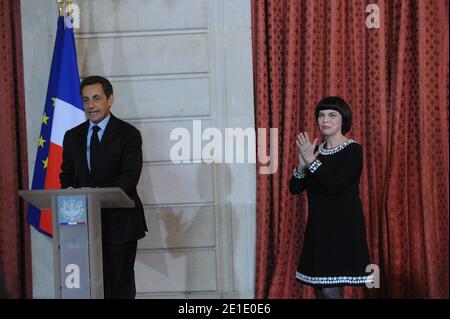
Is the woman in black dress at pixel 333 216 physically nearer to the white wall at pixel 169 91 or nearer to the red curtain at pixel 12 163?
the white wall at pixel 169 91

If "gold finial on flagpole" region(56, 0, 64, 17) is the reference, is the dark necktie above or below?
below

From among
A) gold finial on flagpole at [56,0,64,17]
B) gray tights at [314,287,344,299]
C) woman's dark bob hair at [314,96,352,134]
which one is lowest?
gray tights at [314,287,344,299]

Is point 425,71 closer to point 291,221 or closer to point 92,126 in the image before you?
point 291,221

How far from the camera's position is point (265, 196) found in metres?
4.33

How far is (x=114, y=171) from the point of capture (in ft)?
11.6

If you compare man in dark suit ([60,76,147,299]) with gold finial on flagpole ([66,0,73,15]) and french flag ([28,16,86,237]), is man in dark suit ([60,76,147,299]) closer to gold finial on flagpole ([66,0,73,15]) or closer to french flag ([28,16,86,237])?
french flag ([28,16,86,237])

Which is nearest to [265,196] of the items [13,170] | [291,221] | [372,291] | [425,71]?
[291,221]

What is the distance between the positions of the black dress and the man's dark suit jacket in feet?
2.92

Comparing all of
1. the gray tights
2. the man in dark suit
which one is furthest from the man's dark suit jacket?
the gray tights

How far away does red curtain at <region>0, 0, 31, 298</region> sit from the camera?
4.34 metres

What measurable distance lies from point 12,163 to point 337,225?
85.9 inches

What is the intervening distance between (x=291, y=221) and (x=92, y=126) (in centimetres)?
146

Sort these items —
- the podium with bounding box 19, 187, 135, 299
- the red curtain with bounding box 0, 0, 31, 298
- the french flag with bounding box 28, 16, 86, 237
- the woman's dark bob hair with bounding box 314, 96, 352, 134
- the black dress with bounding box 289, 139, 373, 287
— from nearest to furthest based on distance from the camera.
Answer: the podium with bounding box 19, 187, 135, 299
the black dress with bounding box 289, 139, 373, 287
the woman's dark bob hair with bounding box 314, 96, 352, 134
the french flag with bounding box 28, 16, 86, 237
the red curtain with bounding box 0, 0, 31, 298

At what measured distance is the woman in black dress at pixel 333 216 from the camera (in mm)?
3285
